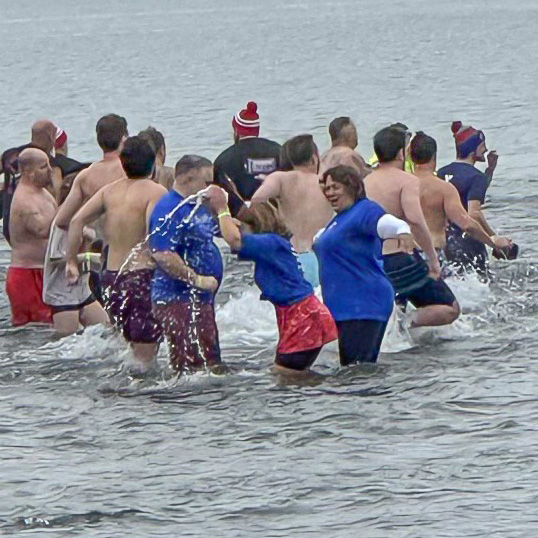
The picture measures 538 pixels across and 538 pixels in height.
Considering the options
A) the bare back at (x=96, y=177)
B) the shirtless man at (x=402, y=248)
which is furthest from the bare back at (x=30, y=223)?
the shirtless man at (x=402, y=248)

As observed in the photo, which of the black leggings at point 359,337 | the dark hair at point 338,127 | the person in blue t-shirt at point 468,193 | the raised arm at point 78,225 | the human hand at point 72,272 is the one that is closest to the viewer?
the black leggings at point 359,337

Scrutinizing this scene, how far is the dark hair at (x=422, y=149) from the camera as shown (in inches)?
538

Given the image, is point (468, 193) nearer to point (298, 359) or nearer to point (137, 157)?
point (298, 359)

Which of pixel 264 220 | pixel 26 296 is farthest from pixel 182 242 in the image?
pixel 26 296

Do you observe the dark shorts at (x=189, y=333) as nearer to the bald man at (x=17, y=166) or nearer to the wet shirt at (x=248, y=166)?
the bald man at (x=17, y=166)

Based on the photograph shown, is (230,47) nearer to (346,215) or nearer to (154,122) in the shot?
(154,122)

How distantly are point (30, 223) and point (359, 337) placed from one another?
306cm

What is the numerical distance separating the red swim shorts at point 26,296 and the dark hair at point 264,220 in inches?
118

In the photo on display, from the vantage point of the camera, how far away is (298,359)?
1192 centimetres

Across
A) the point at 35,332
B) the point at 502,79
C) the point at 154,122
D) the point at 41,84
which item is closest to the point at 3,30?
the point at 41,84

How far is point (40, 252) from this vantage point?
14.0 metres

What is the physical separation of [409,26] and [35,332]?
77036 millimetres

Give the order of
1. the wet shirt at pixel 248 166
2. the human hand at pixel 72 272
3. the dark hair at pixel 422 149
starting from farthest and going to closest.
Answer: the wet shirt at pixel 248 166
the dark hair at pixel 422 149
the human hand at pixel 72 272

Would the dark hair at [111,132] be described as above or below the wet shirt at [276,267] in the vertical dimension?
above
